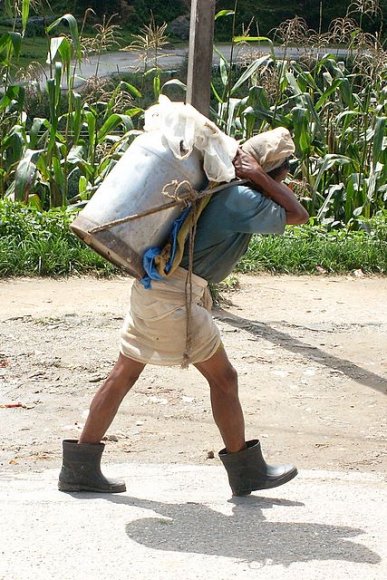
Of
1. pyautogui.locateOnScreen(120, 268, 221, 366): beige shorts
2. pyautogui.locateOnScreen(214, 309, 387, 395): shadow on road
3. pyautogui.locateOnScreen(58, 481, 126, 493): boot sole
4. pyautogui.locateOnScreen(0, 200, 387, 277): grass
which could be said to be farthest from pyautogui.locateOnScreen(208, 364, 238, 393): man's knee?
pyautogui.locateOnScreen(0, 200, 387, 277): grass

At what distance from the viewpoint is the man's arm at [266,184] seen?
429cm

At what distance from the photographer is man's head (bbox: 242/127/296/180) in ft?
14.2

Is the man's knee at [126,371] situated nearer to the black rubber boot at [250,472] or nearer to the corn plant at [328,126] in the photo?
the black rubber boot at [250,472]

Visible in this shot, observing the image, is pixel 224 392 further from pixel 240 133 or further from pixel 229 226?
pixel 240 133

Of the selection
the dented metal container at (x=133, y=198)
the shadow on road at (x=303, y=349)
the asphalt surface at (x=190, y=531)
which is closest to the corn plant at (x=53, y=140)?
the shadow on road at (x=303, y=349)

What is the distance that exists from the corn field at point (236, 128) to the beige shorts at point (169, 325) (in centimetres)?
460

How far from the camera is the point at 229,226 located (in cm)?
423

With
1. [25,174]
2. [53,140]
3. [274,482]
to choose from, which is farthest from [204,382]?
[53,140]

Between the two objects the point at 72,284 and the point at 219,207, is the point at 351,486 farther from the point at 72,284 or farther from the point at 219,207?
the point at 72,284

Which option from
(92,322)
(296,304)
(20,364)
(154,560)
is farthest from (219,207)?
(296,304)

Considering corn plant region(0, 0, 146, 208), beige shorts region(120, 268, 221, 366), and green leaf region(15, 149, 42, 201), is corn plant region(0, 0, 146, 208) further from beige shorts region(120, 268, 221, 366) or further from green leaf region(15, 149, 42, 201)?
beige shorts region(120, 268, 221, 366)

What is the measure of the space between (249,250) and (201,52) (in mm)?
1982

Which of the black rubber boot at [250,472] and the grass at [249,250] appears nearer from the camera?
the black rubber boot at [250,472]

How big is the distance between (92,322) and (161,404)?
4.12 feet
